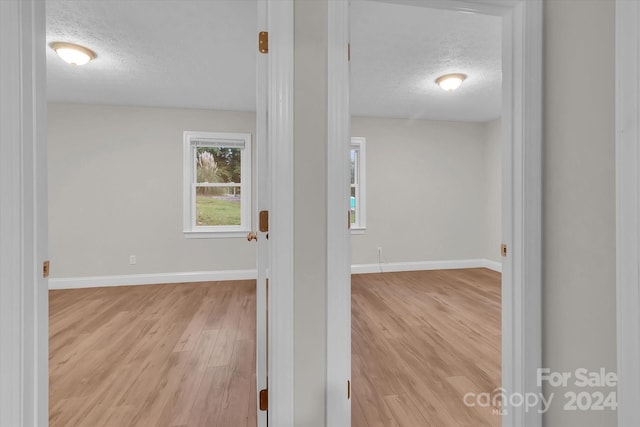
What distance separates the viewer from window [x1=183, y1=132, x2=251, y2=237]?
4375 millimetres

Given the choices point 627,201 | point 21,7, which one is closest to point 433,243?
point 627,201

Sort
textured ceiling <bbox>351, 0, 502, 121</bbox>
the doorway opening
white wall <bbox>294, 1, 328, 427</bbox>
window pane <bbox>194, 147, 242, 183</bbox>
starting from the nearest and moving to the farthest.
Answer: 1. white wall <bbox>294, 1, 328, 427</bbox>
2. the doorway opening
3. textured ceiling <bbox>351, 0, 502, 121</bbox>
4. window pane <bbox>194, 147, 242, 183</bbox>

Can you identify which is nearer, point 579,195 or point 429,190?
point 579,195

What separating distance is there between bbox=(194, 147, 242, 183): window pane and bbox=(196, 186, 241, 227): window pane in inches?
6.3

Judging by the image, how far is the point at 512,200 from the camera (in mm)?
1298

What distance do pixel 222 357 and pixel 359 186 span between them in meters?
3.41

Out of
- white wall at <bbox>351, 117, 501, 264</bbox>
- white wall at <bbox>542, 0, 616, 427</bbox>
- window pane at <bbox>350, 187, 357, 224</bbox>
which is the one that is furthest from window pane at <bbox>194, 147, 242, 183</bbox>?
white wall at <bbox>542, 0, 616, 427</bbox>

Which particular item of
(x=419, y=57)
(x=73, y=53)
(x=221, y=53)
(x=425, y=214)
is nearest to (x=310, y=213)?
(x=221, y=53)

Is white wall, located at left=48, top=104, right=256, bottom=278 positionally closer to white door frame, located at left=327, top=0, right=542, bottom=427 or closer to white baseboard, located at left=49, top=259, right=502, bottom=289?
white baseboard, located at left=49, top=259, right=502, bottom=289

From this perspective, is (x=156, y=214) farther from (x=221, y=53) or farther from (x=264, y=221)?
(x=264, y=221)

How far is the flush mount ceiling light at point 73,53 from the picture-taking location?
8.12 ft

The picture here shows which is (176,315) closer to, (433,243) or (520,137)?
(520,137)

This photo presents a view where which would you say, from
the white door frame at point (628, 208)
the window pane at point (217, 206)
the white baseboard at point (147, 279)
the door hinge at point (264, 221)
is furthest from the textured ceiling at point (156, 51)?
the white baseboard at point (147, 279)

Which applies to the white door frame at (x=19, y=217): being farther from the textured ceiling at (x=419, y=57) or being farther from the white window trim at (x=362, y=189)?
the white window trim at (x=362, y=189)
